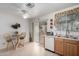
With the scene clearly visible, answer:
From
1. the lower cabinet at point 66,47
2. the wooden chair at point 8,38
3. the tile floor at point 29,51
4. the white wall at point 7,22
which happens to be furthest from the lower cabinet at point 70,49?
the wooden chair at point 8,38

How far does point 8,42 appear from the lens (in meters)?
2.23

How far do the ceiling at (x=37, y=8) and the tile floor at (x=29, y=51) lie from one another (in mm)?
647

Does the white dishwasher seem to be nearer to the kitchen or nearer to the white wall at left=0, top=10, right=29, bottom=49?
the kitchen

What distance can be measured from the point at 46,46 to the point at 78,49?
67 cm

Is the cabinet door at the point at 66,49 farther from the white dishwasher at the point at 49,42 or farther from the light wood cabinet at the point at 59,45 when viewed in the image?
the white dishwasher at the point at 49,42

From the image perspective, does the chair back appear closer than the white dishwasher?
Yes

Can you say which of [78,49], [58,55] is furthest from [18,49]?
[78,49]

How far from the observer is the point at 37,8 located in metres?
2.28

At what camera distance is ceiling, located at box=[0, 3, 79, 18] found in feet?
7.22

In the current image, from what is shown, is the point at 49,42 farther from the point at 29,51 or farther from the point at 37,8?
the point at 37,8

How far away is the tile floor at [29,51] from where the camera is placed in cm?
225

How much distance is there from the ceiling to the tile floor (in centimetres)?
65

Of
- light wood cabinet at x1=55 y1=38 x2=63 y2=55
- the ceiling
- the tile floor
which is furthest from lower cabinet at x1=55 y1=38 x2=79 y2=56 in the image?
the ceiling

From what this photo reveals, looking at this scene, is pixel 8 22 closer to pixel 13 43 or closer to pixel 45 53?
pixel 13 43
